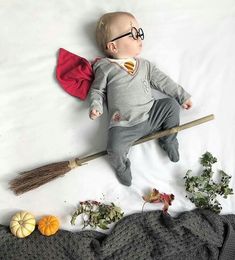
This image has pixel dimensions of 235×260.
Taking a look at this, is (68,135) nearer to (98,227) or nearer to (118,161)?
(118,161)

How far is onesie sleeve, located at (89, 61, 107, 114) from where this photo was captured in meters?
1.46

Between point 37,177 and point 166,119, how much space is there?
0.48 m

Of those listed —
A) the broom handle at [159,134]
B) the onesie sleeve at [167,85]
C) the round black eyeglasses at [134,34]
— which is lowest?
the broom handle at [159,134]

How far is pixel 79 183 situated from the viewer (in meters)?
1.52

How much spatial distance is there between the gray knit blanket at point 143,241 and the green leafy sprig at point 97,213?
3cm

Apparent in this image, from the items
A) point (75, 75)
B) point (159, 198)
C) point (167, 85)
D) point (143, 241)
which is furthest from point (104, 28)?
point (143, 241)

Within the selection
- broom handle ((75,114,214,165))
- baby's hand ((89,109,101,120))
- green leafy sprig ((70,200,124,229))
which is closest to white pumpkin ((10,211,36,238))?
green leafy sprig ((70,200,124,229))

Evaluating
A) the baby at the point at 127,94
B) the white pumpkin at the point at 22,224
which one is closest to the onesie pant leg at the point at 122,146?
the baby at the point at 127,94

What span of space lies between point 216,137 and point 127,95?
379 mm

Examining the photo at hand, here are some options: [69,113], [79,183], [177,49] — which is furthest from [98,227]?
[177,49]

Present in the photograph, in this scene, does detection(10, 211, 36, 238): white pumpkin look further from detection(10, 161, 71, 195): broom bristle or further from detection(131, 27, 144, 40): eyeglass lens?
detection(131, 27, 144, 40): eyeglass lens

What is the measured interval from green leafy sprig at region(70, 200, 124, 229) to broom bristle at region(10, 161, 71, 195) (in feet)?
0.45

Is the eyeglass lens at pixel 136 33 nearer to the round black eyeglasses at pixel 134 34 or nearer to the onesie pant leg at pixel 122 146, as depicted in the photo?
the round black eyeglasses at pixel 134 34

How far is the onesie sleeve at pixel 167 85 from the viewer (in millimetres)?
1546
